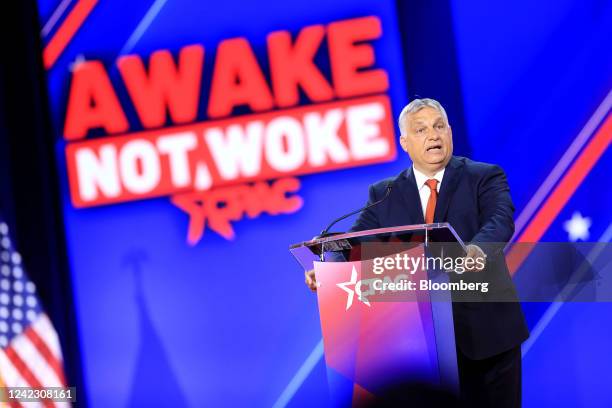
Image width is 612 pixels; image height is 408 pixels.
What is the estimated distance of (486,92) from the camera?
4.13 meters

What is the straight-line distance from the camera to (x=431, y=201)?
8.57ft

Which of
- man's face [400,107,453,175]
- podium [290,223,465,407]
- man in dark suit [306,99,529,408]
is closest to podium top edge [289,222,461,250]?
→ podium [290,223,465,407]

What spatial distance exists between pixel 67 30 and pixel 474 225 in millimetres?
2893

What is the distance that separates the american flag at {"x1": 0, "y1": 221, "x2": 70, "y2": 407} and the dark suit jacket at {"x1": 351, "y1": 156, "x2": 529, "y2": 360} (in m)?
2.43

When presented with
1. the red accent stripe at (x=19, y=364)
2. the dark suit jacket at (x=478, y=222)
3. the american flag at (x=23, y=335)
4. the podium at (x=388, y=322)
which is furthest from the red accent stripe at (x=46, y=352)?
the podium at (x=388, y=322)

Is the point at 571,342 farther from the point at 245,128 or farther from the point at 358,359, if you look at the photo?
the point at 358,359

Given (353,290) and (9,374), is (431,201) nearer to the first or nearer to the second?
(353,290)

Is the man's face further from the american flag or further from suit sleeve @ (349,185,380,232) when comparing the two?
the american flag

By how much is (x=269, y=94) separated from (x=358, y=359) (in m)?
2.51

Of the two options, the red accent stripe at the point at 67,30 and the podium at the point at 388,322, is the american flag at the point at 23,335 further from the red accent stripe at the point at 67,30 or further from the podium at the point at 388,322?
the podium at the point at 388,322

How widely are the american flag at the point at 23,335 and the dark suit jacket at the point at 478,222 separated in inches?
95.6

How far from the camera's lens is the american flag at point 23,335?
4379 millimetres

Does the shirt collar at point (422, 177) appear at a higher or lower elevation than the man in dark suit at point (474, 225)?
higher

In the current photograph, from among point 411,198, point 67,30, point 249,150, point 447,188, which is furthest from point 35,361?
point 447,188
